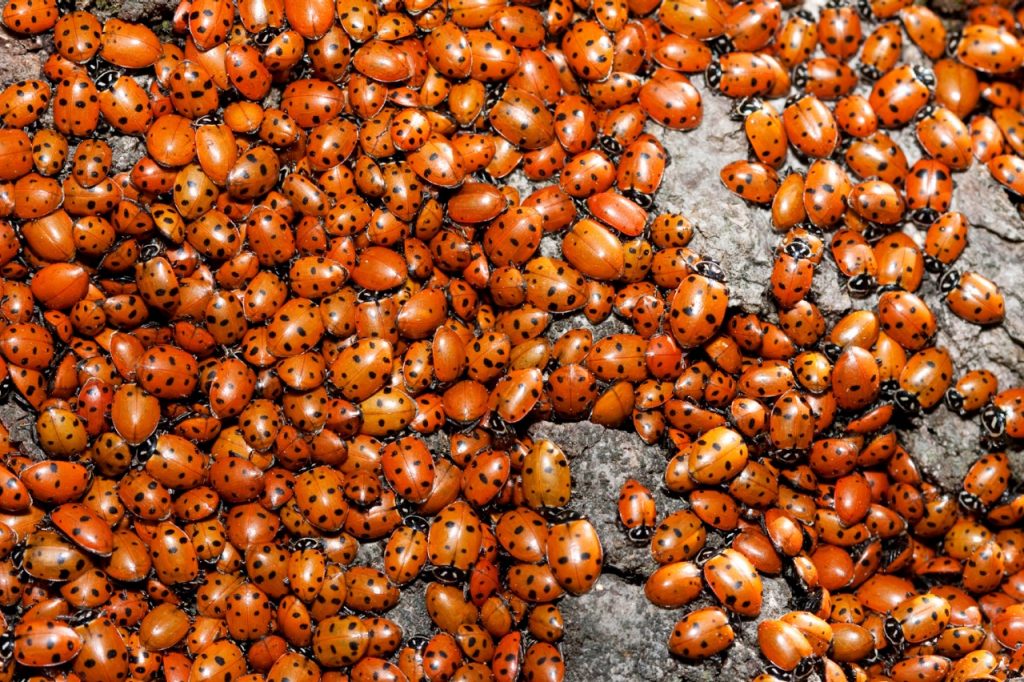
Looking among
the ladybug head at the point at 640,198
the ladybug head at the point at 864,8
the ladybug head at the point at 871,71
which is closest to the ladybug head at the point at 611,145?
the ladybug head at the point at 640,198

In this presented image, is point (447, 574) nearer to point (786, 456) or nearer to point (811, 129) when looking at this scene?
point (786, 456)

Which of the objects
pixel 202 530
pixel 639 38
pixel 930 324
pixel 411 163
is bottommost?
pixel 202 530

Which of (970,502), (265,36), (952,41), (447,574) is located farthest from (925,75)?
(447,574)

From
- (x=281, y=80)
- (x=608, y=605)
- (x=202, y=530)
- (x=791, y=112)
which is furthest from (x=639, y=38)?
(x=202, y=530)

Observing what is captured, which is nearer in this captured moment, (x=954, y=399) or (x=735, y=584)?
(x=735, y=584)

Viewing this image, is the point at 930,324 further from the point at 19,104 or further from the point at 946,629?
Answer: the point at 19,104

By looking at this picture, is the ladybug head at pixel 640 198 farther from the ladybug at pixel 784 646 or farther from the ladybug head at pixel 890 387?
the ladybug at pixel 784 646

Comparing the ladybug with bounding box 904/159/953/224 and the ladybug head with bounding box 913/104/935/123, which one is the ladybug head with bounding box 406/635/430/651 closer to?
the ladybug with bounding box 904/159/953/224

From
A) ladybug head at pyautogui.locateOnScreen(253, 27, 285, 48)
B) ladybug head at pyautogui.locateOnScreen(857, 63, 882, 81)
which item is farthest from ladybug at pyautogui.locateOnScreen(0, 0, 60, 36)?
ladybug head at pyautogui.locateOnScreen(857, 63, 882, 81)
